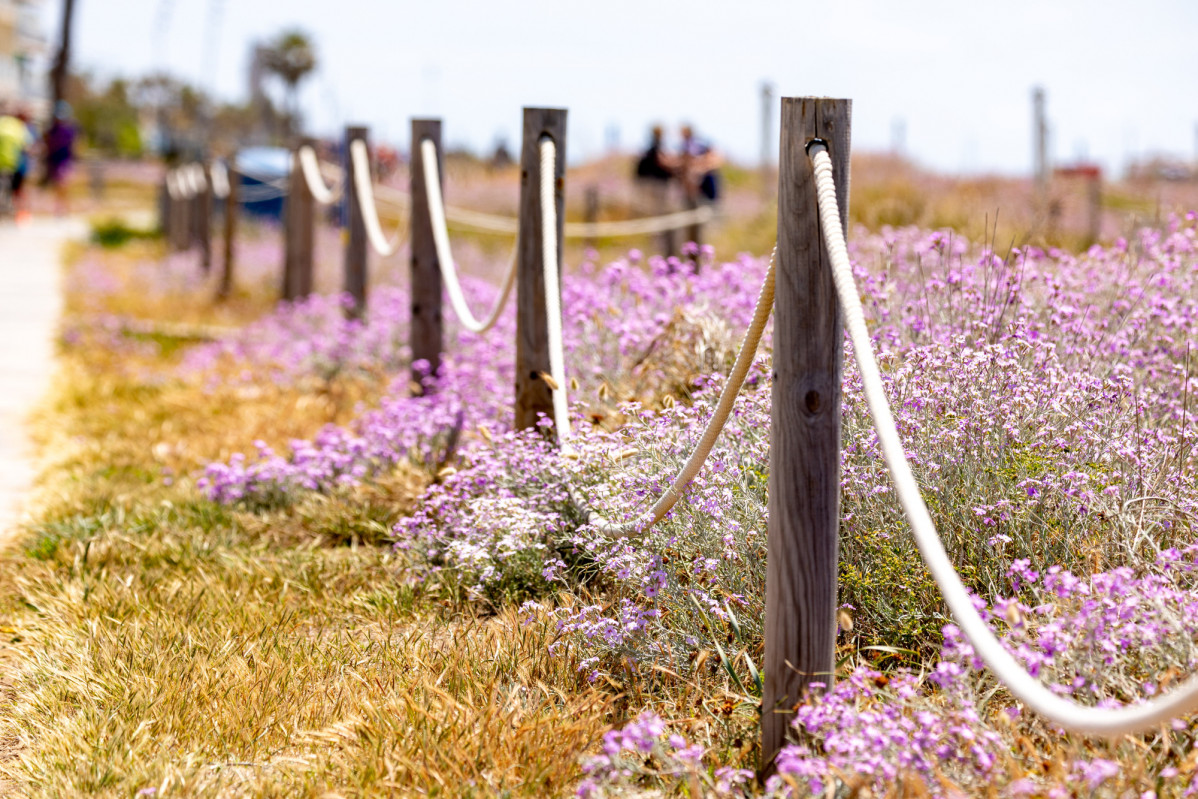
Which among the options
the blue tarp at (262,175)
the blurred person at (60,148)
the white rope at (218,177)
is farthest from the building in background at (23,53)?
the white rope at (218,177)

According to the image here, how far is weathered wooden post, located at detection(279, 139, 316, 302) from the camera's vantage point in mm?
9703

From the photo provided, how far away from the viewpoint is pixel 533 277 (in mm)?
4742

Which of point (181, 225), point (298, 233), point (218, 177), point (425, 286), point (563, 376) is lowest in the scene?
point (563, 376)

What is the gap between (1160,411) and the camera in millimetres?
3744

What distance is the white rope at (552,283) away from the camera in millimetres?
4142

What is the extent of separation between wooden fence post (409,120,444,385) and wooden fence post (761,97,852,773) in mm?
3956

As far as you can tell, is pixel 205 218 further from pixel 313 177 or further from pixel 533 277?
pixel 533 277

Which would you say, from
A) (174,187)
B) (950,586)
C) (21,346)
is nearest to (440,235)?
(950,586)

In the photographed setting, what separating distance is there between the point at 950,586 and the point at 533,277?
2998 mm

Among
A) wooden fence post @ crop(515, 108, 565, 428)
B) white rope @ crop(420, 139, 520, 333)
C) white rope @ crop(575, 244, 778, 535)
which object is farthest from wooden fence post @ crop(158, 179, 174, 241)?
white rope @ crop(575, 244, 778, 535)

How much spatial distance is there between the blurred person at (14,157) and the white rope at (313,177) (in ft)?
49.9

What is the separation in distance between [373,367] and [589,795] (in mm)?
4876

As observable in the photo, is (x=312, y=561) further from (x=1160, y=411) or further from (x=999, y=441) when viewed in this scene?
(x=1160, y=411)

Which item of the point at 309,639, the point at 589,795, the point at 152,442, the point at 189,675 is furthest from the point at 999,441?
the point at 152,442
